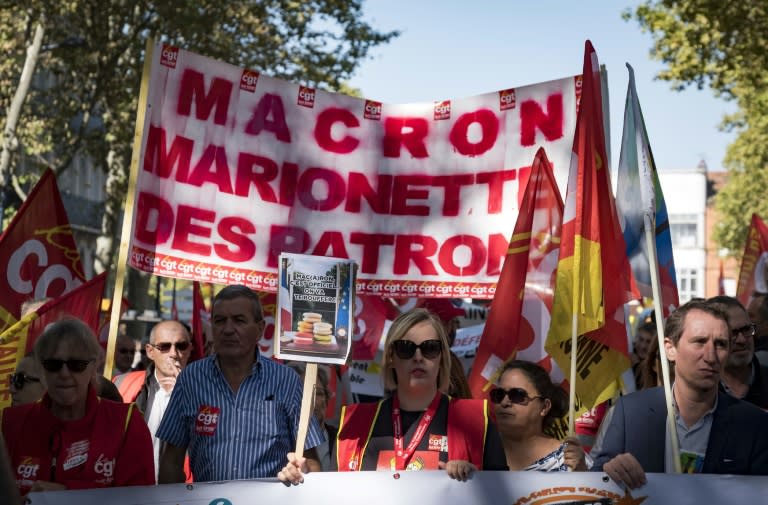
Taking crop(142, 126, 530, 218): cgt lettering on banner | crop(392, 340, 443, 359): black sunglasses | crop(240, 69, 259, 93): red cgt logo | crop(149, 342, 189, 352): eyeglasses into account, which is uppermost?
crop(240, 69, 259, 93): red cgt logo

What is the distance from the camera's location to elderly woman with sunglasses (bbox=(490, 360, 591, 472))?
536 cm

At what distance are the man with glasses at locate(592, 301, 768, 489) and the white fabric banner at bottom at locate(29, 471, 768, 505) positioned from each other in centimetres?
7

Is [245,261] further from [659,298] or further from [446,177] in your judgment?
[659,298]

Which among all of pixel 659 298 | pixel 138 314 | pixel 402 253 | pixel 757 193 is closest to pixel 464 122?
pixel 402 253

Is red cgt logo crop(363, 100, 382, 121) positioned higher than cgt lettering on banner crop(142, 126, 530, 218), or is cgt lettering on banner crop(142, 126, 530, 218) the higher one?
red cgt logo crop(363, 100, 382, 121)

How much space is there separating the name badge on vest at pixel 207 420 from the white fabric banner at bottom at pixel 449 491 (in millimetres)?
556

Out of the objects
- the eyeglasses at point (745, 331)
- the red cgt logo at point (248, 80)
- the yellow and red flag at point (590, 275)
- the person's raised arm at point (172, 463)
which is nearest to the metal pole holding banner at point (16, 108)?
the red cgt logo at point (248, 80)

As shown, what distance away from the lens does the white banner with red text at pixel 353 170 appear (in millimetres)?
7977

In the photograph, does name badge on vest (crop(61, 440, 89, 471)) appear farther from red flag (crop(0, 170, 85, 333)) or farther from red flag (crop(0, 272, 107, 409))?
red flag (crop(0, 170, 85, 333))

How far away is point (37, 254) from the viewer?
7.68 metres

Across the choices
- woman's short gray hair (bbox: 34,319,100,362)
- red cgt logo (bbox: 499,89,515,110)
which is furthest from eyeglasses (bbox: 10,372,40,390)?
red cgt logo (bbox: 499,89,515,110)

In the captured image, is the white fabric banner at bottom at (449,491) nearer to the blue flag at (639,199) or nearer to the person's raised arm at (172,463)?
the person's raised arm at (172,463)

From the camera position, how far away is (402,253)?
8.30 metres

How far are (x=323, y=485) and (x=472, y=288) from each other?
3781mm
